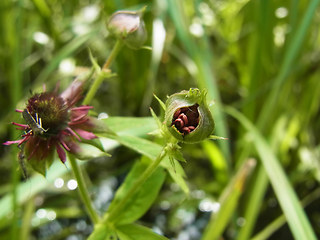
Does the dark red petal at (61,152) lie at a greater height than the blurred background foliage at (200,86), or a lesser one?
lesser

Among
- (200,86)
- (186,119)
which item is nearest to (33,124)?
(186,119)

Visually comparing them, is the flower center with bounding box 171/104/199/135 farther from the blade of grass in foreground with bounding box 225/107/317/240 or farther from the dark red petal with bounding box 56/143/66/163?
the blade of grass in foreground with bounding box 225/107/317/240

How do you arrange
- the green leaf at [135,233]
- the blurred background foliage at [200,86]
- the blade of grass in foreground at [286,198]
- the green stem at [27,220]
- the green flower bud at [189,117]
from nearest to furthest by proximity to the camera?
1. the green flower bud at [189,117]
2. the green leaf at [135,233]
3. the blade of grass in foreground at [286,198]
4. the green stem at [27,220]
5. the blurred background foliage at [200,86]

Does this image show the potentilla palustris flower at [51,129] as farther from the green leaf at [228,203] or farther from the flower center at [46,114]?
the green leaf at [228,203]


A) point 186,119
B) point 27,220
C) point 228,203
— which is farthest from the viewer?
point 27,220

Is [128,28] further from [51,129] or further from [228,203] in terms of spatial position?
[228,203]

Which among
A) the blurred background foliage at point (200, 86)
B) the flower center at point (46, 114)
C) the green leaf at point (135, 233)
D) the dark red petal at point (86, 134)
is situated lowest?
the green leaf at point (135, 233)

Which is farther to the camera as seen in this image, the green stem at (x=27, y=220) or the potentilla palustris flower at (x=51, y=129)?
the green stem at (x=27, y=220)

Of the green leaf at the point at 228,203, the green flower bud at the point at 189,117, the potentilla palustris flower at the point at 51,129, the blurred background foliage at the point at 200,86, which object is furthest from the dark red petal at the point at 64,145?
the green leaf at the point at 228,203
